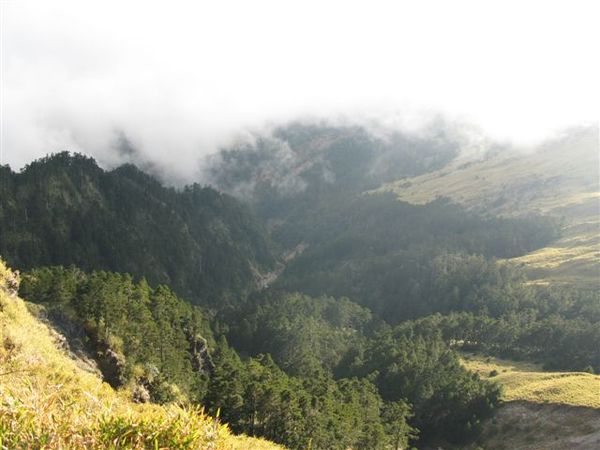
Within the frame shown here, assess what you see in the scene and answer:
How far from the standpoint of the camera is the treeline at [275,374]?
70.4 m

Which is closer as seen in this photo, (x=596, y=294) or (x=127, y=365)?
(x=127, y=365)

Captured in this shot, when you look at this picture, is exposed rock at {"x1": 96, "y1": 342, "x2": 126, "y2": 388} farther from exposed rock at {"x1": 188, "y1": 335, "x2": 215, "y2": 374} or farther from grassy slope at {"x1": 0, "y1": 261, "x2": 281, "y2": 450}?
exposed rock at {"x1": 188, "y1": 335, "x2": 215, "y2": 374}

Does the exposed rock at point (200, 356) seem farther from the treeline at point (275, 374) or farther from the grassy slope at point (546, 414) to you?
the grassy slope at point (546, 414)

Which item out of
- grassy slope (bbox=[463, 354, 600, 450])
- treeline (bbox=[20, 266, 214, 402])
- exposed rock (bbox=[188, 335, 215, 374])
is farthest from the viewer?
exposed rock (bbox=[188, 335, 215, 374])

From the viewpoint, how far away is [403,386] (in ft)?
432

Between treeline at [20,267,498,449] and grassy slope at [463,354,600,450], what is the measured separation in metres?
5.40

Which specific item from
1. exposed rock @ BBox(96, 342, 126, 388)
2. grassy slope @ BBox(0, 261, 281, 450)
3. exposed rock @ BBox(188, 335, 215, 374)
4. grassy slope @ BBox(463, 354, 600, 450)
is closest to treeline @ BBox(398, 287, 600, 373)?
grassy slope @ BBox(463, 354, 600, 450)

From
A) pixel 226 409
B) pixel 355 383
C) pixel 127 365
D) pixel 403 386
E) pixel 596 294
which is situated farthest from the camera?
pixel 596 294

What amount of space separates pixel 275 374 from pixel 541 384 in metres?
68.0

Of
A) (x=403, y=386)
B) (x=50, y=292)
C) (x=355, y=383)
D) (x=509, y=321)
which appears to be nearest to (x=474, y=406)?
(x=403, y=386)

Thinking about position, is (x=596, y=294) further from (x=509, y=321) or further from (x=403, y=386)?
(x=403, y=386)

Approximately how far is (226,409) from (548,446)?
64869 millimetres

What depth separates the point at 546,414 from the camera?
106 meters

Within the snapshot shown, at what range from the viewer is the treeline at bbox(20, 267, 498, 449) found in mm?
Result: 70375
